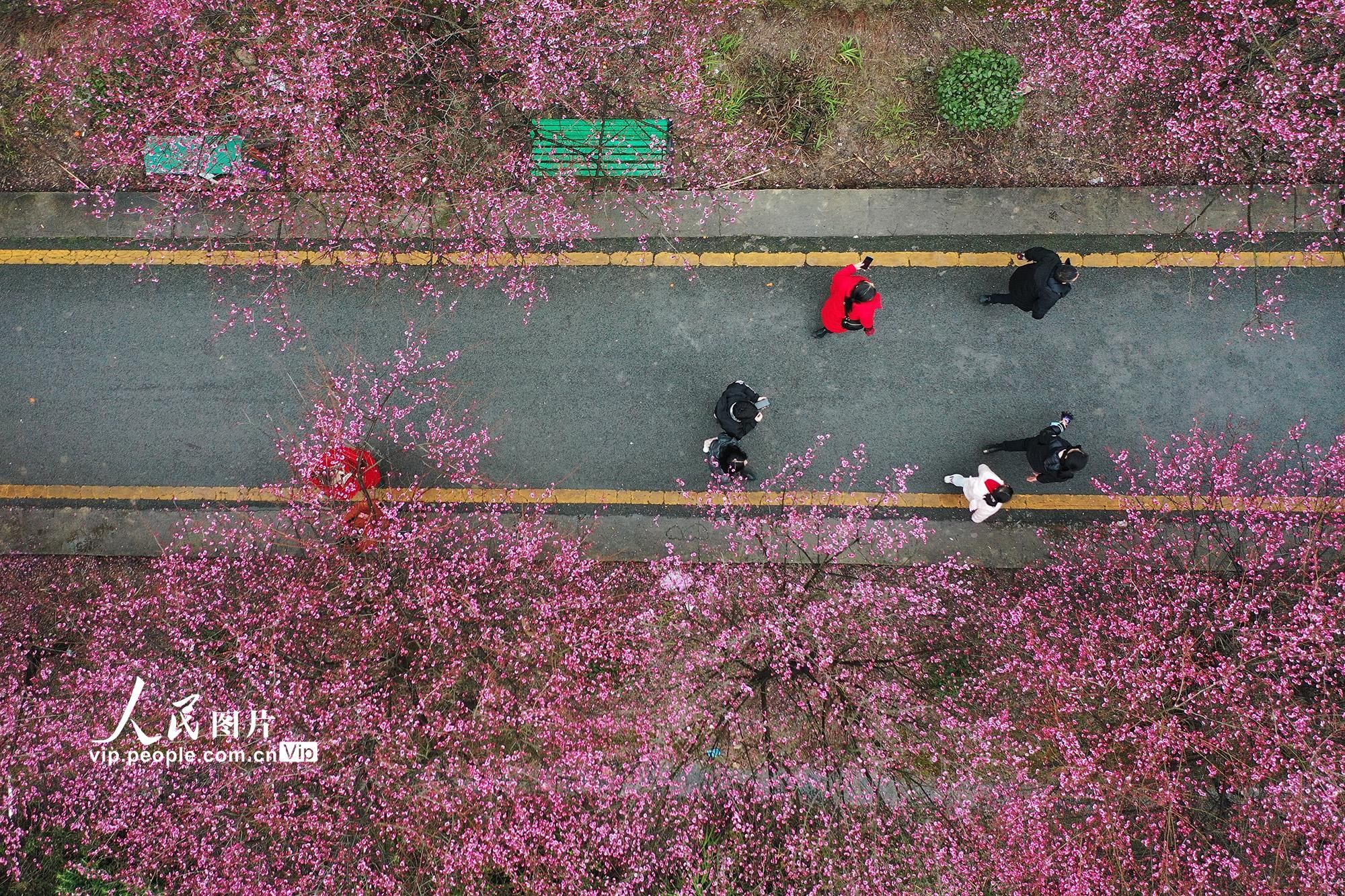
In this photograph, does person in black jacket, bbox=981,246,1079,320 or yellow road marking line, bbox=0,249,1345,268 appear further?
yellow road marking line, bbox=0,249,1345,268

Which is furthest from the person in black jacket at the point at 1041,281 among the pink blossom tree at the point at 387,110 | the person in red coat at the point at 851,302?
the pink blossom tree at the point at 387,110

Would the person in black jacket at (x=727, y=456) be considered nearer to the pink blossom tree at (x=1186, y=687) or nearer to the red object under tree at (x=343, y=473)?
the pink blossom tree at (x=1186, y=687)

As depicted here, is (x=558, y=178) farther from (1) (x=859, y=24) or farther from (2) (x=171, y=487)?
(2) (x=171, y=487)

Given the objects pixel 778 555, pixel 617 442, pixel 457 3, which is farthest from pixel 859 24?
pixel 778 555

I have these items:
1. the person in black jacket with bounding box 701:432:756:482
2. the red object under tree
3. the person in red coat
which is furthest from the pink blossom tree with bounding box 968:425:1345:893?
the red object under tree

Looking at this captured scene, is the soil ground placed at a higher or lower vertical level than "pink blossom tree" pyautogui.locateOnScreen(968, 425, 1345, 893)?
higher

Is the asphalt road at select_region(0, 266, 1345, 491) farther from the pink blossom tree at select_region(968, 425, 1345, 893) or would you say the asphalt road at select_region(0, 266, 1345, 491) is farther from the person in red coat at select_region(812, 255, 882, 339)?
the pink blossom tree at select_region(968, 425, 1345, 893)
